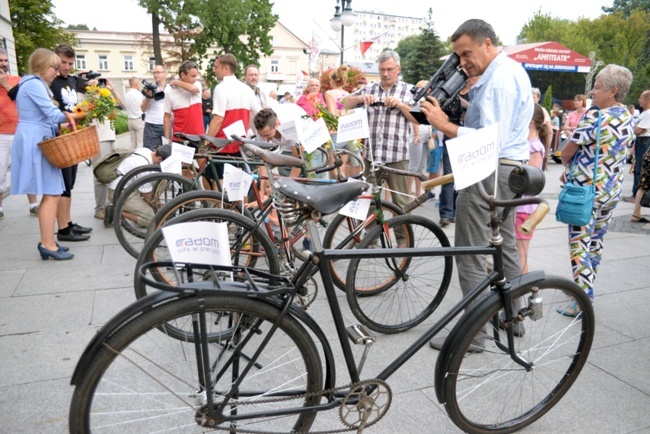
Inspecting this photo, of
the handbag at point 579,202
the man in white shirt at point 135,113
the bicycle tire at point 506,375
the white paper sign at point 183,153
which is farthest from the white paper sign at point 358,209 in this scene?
the man in white shirt at point 135,113

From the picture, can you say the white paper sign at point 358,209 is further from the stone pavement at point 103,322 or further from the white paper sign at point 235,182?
the stone pavement at point 103,322

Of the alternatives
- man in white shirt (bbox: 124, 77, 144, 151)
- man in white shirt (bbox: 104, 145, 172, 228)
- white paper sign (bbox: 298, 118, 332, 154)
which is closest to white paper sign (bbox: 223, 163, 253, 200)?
white paper sign (bbox: 298, 118, 332, 154)

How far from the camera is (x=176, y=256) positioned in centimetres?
185

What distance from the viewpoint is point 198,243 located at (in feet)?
6.34

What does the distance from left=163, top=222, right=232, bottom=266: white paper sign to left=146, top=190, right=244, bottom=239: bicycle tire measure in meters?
1.75

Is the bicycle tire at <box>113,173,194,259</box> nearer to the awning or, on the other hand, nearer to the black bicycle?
the black bicycle

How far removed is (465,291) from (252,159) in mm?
2333

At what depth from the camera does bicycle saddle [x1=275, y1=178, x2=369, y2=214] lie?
6.61ft

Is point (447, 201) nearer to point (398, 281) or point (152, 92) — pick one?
point (398, 281)

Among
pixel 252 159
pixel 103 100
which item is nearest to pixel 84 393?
pixel 252 159

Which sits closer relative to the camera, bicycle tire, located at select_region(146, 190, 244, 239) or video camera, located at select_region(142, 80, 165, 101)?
bicycle tire, located at select_region(146, 190, 244, 239)

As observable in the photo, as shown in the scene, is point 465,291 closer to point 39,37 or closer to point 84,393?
point 84,393

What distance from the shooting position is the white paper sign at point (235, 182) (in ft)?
11.4

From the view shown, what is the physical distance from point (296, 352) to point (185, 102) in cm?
475
